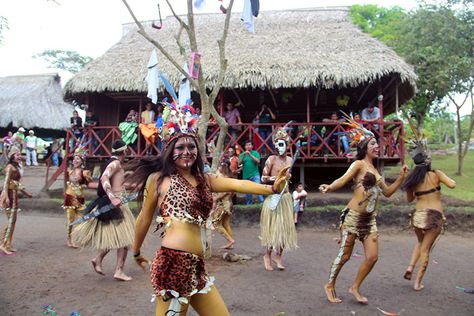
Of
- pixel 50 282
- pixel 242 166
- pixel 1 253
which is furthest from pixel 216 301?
pixel 242 166

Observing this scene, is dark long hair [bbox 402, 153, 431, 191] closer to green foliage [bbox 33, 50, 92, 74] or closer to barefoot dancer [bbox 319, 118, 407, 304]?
barefoot dancer [bbox 319, 118, 407, 304]

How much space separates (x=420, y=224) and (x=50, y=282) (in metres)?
4.49

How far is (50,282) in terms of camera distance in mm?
5078

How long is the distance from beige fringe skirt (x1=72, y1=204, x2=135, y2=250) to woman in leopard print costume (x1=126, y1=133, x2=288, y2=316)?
2.33 meters

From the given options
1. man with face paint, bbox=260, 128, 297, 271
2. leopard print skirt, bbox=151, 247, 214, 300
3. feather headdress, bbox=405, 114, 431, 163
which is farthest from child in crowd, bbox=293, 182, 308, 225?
leopard print skirt, bbox=151, 247, 214, 300

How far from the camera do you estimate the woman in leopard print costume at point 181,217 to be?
8.55ft

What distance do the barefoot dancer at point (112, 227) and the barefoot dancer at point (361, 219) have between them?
246cm

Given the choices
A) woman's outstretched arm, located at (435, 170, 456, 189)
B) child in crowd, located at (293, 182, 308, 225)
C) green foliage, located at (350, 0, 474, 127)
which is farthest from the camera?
green foliage, located at (350, 0, 474, 127)

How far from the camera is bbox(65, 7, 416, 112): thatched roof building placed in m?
11.1

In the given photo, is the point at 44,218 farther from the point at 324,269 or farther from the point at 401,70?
the point at 401,70

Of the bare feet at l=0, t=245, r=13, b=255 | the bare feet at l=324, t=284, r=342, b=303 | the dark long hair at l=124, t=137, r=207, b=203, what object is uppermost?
the dark long hair at l=124, t=137, r=207, b=203

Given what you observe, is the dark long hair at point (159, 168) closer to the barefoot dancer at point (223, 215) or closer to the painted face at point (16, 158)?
the barefoot dancer at point (223, 215)

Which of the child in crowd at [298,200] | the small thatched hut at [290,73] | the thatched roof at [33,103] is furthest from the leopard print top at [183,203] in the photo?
the thatched roof at [33,103]

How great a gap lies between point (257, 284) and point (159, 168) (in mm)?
2664
